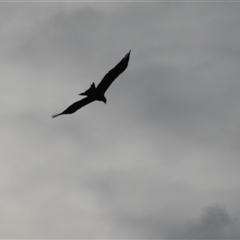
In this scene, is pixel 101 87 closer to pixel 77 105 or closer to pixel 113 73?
pixel 113 73

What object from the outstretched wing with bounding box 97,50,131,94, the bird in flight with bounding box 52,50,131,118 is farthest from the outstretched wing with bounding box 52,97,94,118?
the outstretched wing with bounding box 97,50,131,94

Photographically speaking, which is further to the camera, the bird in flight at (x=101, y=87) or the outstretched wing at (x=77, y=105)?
the outstretched wing at (x=77, y=105)

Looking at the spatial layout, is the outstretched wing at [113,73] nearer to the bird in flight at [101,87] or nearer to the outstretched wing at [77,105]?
the bird in flight at [101,87]

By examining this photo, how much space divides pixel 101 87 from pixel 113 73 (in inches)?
59.6

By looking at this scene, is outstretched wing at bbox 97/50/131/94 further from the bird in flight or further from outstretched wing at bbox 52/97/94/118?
outstretched wing at bbox 52/97/94/118

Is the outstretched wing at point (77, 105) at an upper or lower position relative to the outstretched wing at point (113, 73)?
lower

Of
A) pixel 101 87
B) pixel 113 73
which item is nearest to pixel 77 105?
pixel 101 87

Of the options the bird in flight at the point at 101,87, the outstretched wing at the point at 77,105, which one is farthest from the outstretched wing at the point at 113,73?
the outstretched wing at the point at 77,105

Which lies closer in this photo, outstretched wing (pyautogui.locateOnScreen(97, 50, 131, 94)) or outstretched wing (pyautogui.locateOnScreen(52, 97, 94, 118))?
outstretched wing (pyautogui.locateOnScreen(97, 50, 131, 94))

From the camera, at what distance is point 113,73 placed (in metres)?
35.0

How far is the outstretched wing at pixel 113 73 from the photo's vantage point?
34562mm

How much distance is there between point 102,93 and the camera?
1441 inches

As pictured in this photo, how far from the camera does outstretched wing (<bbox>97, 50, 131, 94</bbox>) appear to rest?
34.6 meters

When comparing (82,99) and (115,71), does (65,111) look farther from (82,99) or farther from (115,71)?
(115,71)
